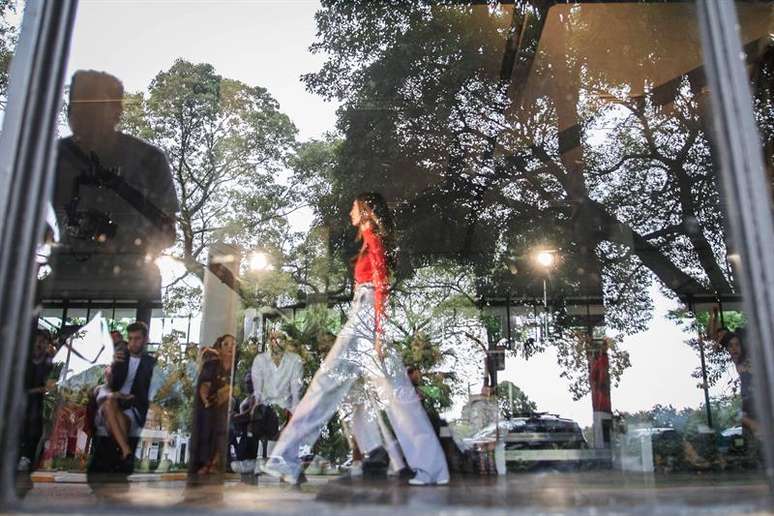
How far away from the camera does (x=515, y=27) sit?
5664mm

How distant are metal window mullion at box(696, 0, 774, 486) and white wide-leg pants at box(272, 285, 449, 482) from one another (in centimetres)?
257

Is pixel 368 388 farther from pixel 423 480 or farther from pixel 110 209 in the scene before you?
pixel 110 209

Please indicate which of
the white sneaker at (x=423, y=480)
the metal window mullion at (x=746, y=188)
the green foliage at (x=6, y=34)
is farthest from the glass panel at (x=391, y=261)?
the green foliage at (x=6, y=34)

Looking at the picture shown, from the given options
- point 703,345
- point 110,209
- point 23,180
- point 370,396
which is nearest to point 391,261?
point 370,396

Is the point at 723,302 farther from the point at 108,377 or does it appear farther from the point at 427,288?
the point at 108,377

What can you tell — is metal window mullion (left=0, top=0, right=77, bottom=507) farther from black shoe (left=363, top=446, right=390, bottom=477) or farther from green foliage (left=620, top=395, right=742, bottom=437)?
green foliage (left=620, top=395, right=742, bottom=437)

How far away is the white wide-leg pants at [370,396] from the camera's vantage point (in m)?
3.90

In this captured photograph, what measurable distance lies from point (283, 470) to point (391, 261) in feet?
9.48

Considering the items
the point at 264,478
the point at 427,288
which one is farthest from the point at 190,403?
the point at 427,288

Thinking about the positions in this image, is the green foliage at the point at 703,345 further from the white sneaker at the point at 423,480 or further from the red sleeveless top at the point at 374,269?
the white sneaker at the point at 423,480

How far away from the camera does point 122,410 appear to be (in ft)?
17.5

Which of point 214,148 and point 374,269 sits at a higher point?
point 214,148

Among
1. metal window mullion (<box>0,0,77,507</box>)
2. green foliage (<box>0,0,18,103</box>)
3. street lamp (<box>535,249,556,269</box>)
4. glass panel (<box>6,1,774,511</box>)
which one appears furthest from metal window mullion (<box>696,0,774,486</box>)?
street lamp (<box>535,249,556,269</box>)

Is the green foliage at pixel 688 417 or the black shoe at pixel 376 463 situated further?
the green foliage at pixel 688 417
